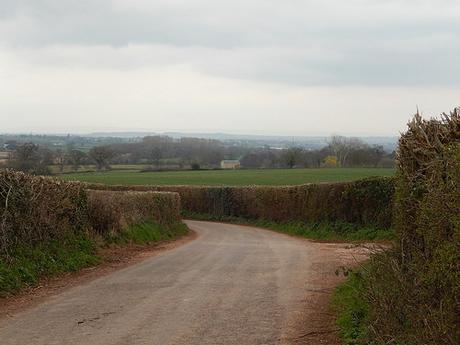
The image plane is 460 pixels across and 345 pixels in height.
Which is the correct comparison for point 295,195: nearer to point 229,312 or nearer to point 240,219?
point 240,219

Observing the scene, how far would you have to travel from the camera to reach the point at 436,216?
5.34 meters

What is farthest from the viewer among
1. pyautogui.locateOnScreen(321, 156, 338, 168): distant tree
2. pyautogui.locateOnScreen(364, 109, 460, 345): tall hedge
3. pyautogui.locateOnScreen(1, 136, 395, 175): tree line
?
pyautogui.locateOnScreen(321, 156, 338, 168): distant tree

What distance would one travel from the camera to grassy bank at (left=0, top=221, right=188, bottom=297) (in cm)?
1155

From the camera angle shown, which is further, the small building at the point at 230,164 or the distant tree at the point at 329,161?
the distant tree at the point at 329,161

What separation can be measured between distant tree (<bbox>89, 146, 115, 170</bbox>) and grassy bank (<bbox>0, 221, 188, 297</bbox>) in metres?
60.1

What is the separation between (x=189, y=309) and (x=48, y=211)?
6466 mm

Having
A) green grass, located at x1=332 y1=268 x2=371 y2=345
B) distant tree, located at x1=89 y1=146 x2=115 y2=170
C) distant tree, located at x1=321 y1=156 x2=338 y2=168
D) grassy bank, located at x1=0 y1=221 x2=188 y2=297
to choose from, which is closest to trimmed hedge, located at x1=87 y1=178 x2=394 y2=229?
grassy bank, located at x1=0 y1=221 x2=188 y2=297

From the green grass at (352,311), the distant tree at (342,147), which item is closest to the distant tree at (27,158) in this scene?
the green grass at (352,311)

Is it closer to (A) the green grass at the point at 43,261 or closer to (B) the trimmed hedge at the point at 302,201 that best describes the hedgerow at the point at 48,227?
(A) the green grass at the point at 43,261

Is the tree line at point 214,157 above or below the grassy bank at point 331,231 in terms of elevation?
above

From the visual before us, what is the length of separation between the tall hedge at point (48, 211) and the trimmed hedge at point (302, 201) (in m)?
10.8

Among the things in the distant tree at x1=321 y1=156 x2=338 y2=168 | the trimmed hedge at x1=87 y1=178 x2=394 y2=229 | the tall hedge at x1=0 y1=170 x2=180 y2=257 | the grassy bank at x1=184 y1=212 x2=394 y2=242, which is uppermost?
the distant tree at x1=321 y1=156 x2=338 y2=168

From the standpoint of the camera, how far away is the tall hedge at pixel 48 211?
41.7ft

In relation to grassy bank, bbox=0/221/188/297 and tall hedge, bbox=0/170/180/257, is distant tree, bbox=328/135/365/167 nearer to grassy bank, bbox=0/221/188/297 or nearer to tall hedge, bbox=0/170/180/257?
tall hedge, bbox=0/170/180/257
